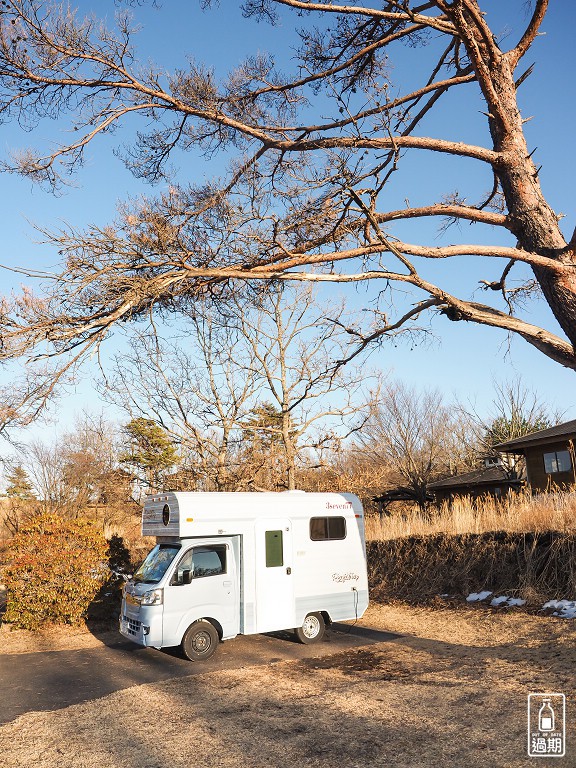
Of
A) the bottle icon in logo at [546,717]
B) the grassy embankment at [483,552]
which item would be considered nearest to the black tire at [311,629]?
the grassy embankment at [483,552]

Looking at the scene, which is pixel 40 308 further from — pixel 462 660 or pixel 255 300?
pixel 462 660

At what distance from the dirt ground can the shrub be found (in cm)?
558

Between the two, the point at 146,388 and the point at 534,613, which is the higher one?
the point at 146,388

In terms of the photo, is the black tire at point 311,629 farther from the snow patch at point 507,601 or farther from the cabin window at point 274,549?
the snow patch at point 507,601

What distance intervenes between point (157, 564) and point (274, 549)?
6.74 feet

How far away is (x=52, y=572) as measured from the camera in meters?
13.3

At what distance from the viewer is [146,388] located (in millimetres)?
22500

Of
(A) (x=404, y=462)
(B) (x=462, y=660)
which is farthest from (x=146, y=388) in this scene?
(A) (x=404, y=462)

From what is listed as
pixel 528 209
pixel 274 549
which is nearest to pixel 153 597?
pixel 274 549

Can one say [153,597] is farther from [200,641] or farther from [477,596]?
[477,596]

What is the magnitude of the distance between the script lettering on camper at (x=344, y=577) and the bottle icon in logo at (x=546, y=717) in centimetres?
585

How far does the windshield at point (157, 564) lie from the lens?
10.3 metres

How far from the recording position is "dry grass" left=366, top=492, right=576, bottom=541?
45.0ft

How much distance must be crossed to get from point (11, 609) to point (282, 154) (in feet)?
35.5
